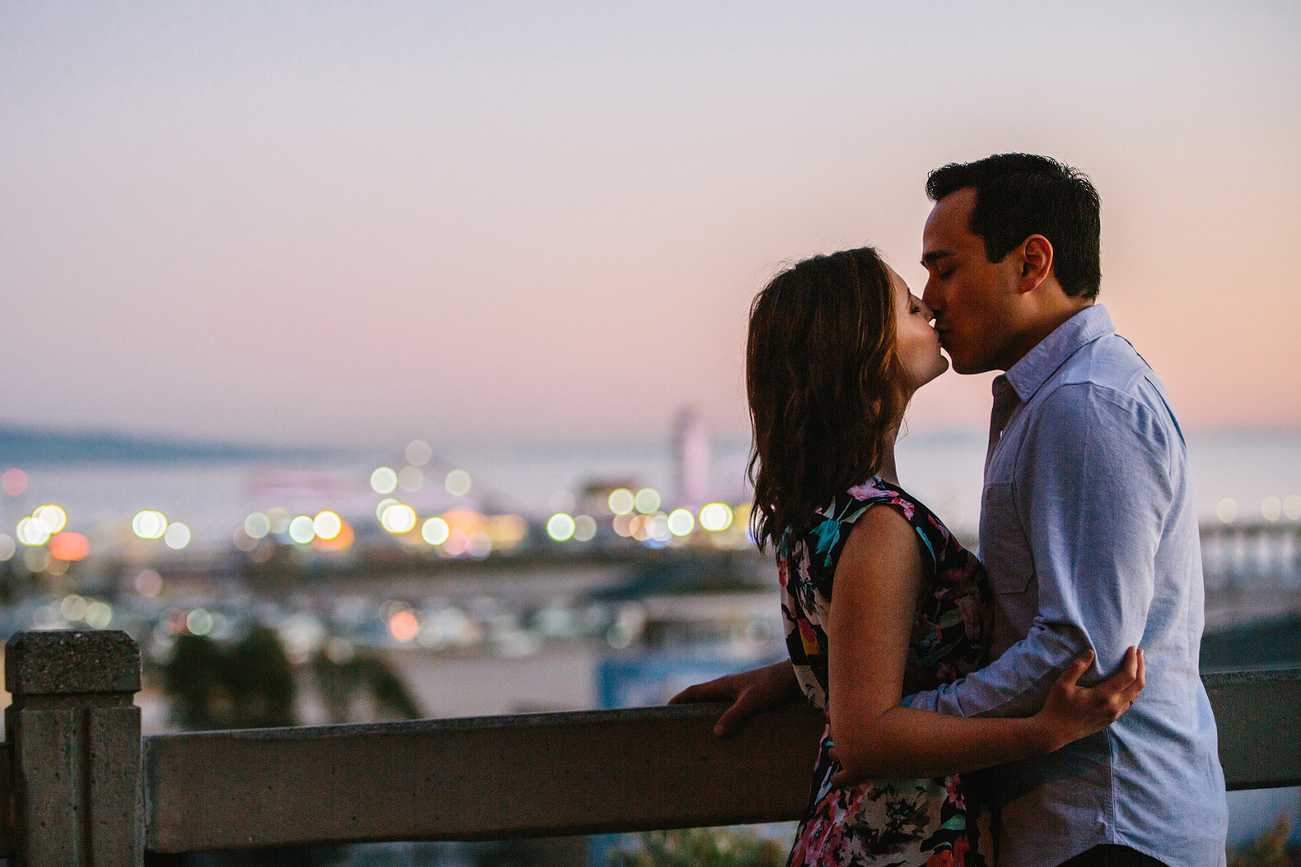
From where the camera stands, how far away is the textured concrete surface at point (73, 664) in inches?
112

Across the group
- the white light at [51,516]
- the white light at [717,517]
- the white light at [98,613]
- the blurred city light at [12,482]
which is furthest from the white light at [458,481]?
the white light at [51,516]

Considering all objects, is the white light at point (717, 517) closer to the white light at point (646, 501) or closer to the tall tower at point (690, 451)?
the white light at point (646, 501)

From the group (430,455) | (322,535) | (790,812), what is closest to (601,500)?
(322,535)

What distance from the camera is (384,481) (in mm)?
174250

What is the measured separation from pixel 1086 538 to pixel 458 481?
7705 inches

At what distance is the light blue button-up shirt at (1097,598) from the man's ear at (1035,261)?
0.30ft

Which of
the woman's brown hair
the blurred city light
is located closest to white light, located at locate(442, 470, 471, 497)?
the blurred city light

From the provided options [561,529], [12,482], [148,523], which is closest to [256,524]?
[148,523]

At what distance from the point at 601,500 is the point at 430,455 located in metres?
61.2

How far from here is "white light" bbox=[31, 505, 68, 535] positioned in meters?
89.4

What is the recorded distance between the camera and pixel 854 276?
2000 mm

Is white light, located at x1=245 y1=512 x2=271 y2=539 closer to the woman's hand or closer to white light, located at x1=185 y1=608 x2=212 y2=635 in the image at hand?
white light, located at x1=185 y1=608 x2=212 y2=635

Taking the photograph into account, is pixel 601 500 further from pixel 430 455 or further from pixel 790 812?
pixel 790 812

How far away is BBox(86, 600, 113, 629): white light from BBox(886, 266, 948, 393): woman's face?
318ft
